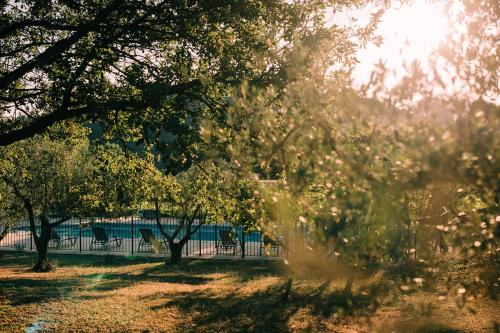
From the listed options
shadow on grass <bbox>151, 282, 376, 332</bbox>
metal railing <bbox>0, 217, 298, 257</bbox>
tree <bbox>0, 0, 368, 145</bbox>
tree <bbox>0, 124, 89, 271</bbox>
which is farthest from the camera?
metal railing <bbox>0, 217, 298, 257</bbox>

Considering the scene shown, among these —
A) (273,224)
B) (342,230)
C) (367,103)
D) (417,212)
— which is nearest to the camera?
(342,230)

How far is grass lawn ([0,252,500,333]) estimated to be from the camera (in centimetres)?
1020

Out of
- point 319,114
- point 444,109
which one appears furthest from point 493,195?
point 319,114

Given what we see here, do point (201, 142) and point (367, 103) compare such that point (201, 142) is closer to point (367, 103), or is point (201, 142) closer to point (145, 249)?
point (367, 103)

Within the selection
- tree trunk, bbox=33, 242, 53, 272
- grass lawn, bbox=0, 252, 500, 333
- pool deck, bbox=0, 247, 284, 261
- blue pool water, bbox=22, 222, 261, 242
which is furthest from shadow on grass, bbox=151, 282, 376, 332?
blue pool water, bbox=22, 222, 261, 242

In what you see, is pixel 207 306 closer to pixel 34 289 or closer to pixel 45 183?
pixel 34 289

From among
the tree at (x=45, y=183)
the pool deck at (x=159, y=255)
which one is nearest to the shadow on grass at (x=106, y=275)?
the pool deck at (x=159, y=255)

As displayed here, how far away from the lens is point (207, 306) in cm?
1224

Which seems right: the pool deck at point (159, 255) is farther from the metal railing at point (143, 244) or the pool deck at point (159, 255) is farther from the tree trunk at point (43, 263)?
the tree trunk at point (43, 263)

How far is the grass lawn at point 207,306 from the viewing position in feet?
33.4

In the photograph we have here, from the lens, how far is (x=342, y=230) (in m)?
3.84

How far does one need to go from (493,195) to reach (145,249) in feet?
76.9

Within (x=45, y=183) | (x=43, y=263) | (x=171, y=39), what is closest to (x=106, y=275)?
(x=43, y=263)

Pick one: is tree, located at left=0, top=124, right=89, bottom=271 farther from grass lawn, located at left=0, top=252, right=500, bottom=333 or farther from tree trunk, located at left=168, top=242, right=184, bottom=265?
tree trunk, located at left=168, top=242, right=184, bottom=265
